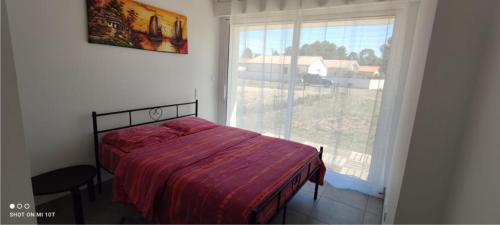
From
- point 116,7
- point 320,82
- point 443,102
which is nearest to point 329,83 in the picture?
point 320,82

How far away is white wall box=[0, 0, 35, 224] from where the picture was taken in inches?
23.1

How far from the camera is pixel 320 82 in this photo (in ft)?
9.70

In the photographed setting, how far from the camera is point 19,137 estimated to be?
2.10 feet

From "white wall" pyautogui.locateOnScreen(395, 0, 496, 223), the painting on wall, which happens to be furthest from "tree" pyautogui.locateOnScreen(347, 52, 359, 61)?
the painting on wall

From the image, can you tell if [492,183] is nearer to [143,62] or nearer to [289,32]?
[289,32]

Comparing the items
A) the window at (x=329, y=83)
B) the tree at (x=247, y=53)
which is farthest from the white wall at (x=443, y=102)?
the tree at (x=247, y=53)

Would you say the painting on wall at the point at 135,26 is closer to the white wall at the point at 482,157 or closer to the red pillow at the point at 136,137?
the red pillow at the point at 136,137

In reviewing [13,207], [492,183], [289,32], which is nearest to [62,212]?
[13,207]

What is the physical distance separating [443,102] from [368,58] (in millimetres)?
1697

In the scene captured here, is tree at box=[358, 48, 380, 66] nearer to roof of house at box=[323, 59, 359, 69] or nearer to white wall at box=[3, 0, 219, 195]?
roof of house at box=[323, 59, 359, 69]

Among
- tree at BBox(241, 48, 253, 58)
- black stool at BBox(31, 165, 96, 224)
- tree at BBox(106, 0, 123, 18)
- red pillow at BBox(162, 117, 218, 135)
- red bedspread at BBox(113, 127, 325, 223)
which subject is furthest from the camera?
tree at BBox(241, 48, 253, 58)

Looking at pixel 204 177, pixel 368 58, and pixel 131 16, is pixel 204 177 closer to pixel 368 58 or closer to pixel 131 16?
pixel 131 16

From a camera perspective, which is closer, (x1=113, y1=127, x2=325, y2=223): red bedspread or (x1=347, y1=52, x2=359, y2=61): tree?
(x1=113, y1=127, x2=325, y2=223): red bedspread

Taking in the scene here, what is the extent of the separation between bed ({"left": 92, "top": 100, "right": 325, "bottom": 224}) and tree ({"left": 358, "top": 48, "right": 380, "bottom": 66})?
1.23 m
